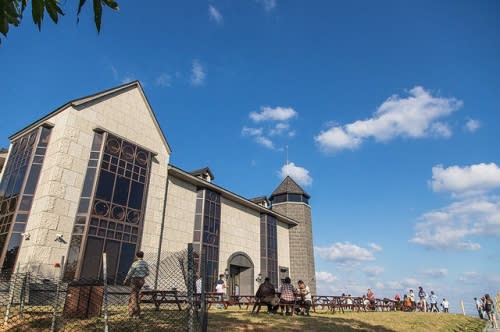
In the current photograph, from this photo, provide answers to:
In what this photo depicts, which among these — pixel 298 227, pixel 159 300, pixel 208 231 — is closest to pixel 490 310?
pixel 298 227

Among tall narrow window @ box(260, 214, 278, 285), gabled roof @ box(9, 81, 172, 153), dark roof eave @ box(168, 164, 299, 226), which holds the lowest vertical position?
tall narrow window @ box(260, 214, 278, 285)

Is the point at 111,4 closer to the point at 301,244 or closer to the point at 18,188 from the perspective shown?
the point at 18,188

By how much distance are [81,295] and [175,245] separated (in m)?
11.2

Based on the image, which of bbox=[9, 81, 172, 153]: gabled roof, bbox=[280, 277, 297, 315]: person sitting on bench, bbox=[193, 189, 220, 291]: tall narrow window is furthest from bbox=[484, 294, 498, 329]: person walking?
bbox=[9, 81, 172, 153]: gabled roof

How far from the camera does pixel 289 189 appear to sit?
108 ft

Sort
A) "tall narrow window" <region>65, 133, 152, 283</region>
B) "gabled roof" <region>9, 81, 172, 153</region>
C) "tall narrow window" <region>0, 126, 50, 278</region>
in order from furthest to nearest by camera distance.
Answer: "gabled roof" <region>9, 81, 172, 153</region>, "tall narrow window" <region>65, 133, 152, 283</region>, "tall narrow window" <region>0, 126, 50, 278</region>

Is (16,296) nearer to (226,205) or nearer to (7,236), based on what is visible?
(7,236)

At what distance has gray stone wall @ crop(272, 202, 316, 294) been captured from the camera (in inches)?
1171

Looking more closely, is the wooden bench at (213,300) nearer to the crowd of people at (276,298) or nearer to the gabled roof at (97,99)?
the crowd of people at (276,298)

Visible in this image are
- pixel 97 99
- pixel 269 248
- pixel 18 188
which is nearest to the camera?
pixel 18 188

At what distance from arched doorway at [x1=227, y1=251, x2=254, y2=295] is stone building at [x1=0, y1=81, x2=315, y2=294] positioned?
32.4 inches

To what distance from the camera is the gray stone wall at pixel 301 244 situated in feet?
97.6

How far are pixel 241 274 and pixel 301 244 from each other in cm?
761

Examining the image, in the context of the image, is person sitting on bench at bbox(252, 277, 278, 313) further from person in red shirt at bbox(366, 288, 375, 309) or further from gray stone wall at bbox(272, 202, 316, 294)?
gray stone wall at bbox(272, 202, 316, 294)
